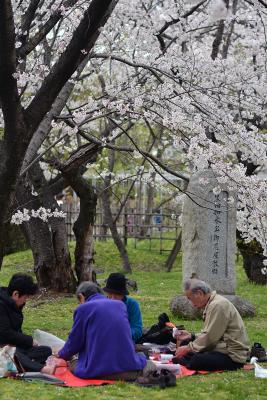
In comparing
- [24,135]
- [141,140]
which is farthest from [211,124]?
[141,140]

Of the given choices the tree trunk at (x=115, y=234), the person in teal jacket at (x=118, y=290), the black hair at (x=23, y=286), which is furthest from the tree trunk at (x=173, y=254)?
the black hair at (x=23, y=286)

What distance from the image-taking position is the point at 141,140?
2750 cm

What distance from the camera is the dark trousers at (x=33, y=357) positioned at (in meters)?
6.30

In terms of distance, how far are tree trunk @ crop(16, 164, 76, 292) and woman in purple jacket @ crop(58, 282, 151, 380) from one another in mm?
6954

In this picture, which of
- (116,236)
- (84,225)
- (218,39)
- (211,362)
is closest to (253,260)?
(116,236)

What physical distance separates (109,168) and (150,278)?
3.99m

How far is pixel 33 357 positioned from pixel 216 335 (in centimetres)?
185

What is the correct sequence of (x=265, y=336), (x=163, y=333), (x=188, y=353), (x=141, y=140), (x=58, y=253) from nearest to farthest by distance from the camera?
(x=188, y=353), (x=163, y=333), (x=265, y=336), (x=58, y=253), (x=141, y=140)

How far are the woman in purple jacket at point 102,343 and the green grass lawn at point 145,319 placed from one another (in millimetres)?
200

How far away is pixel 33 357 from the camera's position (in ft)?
21.5

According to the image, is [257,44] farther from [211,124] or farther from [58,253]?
[211,124]

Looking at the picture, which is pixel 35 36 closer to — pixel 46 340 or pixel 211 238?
pixel 46 340

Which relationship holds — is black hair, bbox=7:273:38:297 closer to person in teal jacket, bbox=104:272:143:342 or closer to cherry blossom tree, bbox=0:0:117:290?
cherry blossom tree, bbox=0:0:117:290

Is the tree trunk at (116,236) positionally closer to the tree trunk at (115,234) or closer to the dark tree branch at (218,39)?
the tree trunk at (115,234)
